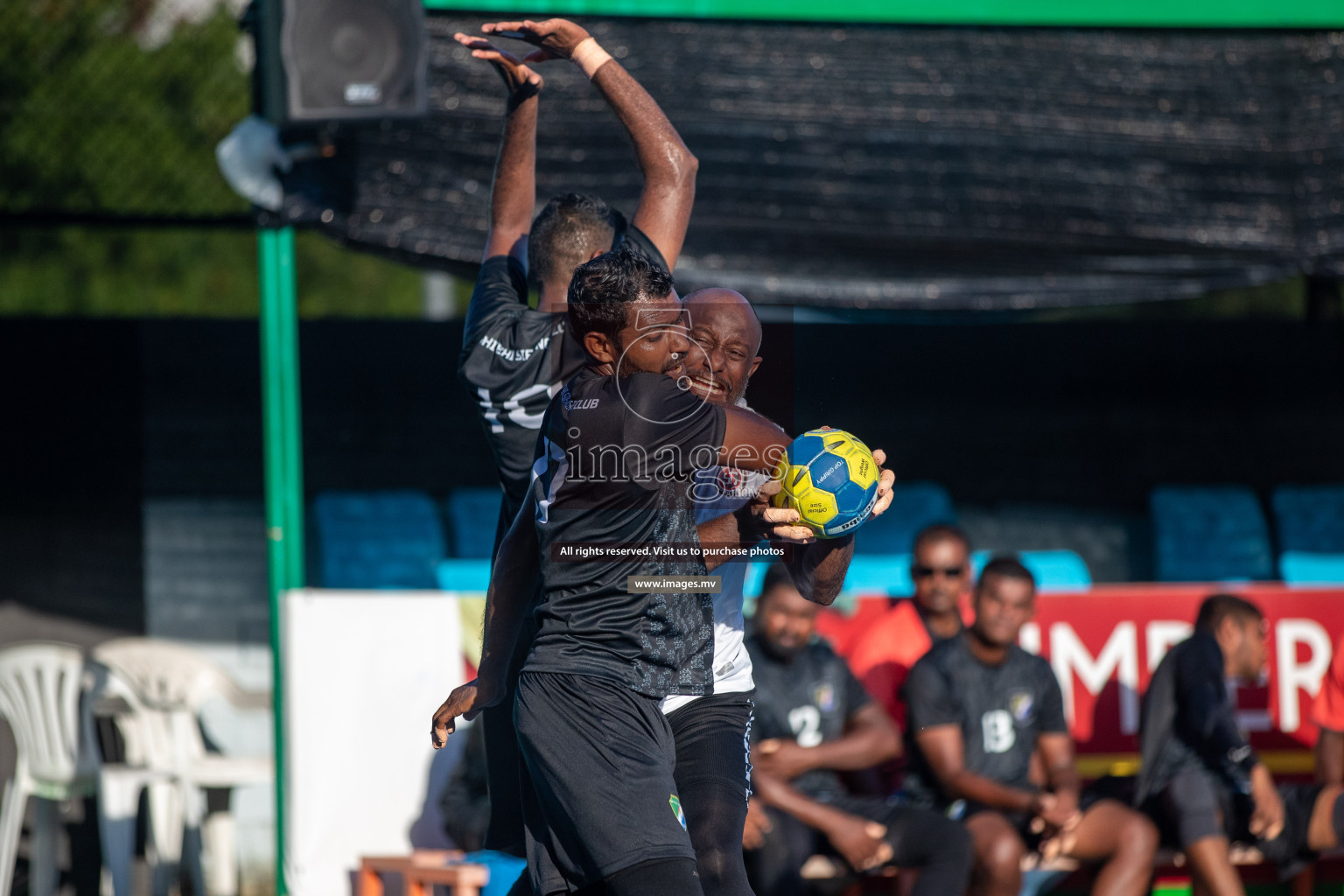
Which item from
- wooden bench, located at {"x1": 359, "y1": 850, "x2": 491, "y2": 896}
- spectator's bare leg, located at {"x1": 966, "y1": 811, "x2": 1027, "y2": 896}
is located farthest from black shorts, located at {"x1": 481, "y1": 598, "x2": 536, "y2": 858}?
spectator's bare leg, located at {"x1": 966, "y1": 811, "x2": 1027, "y2": 896}

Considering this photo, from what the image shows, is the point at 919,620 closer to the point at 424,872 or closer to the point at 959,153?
the point at 959,153

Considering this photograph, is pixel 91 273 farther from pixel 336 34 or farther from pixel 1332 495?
pixel 1332 495

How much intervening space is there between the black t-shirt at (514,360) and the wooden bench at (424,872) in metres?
1.93

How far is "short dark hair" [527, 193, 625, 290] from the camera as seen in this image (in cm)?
363

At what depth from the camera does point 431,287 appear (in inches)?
380

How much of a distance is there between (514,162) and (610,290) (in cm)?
93

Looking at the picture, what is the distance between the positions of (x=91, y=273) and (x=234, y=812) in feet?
33.2

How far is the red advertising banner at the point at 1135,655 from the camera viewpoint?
19.6ft

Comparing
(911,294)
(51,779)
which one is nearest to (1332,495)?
(911,294)

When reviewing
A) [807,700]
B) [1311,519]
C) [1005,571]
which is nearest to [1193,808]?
[1005,571]

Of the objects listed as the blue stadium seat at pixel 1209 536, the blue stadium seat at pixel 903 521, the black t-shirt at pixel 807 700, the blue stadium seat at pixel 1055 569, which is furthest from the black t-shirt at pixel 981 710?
the blue stadium seat at pixel 1209 536

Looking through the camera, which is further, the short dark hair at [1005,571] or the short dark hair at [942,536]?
the short dark hair at [942,536]

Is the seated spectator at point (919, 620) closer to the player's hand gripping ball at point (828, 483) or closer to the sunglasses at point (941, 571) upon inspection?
the sunglasses at point (941, 571)

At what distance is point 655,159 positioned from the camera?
11.5 feet
